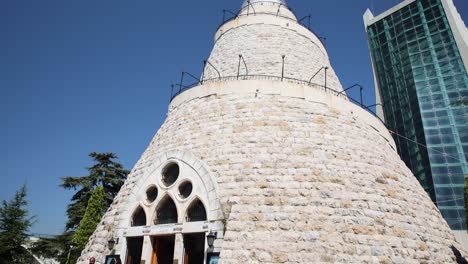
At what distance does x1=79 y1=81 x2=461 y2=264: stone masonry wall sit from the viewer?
6730 mm

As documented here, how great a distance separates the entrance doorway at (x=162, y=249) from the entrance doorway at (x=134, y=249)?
49 cm

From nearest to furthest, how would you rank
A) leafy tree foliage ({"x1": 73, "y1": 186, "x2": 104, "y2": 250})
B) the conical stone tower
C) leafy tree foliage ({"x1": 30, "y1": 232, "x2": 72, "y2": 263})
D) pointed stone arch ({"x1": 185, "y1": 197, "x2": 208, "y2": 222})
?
1. the conical stone tower
2. pointed stone arch ({"x1": 185, "y1": 197, "x2": 208, "y2": 222})
3. leafy tree foliage ({"x1": 73, "y1": 186, "x2": 104, "y2": 250})
4. leafy tree foliage ({"x1": 30, "y1": 232, "x2": 72, "y2": 263})

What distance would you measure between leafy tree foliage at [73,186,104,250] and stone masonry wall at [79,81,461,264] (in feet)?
18.9

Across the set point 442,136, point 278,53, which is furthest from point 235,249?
point 442,136

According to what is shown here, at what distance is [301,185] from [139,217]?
485 centimetres

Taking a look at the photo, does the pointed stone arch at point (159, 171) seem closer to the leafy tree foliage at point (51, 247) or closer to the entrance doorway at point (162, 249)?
the entrance doorway at point (162, 249)

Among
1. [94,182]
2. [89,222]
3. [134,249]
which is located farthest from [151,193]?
[94,182]

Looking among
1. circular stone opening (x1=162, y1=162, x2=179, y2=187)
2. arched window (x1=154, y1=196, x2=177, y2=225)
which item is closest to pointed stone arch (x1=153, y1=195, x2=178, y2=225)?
arched window (x1=154, y1=196, x2=177, y2=225)

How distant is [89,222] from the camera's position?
14883mm

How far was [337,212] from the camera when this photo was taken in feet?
23.6

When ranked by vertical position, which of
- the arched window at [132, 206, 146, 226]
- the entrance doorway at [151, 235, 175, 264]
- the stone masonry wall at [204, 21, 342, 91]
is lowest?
the entrance doorway at [151, 235, 175, 264]

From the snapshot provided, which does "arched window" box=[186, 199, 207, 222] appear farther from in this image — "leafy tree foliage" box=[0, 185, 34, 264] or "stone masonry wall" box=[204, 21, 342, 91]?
"leafy tree foliage" box=[0, 185, 34, 264]

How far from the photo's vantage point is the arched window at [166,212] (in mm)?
8859

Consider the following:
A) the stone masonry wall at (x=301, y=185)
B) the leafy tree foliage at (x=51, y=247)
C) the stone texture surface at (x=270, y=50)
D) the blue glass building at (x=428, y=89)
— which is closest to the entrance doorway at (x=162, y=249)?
the stone masonry wall at (x=301, y=185)
